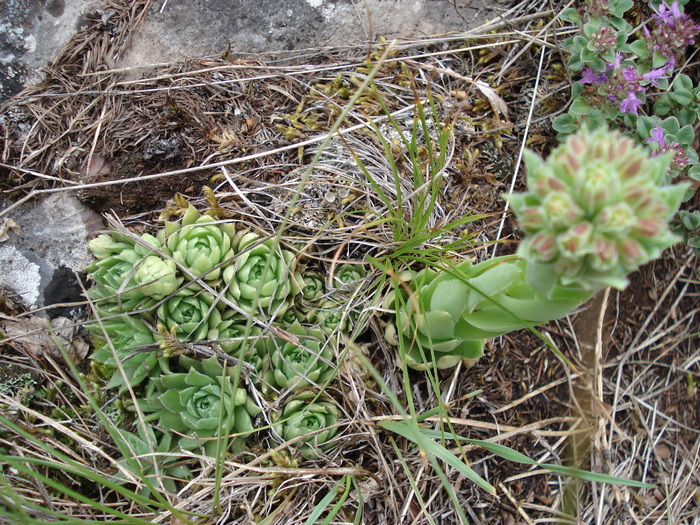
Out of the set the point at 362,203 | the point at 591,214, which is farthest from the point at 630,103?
the point at 591,214

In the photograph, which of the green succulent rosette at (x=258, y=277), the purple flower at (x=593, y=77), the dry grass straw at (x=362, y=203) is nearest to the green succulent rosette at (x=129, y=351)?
the dry grass straw at (x=362, y=203)

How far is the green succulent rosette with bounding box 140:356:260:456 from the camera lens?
1.88 meters

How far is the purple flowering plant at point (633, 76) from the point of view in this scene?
2150 mm

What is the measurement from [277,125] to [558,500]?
2188 millimetres

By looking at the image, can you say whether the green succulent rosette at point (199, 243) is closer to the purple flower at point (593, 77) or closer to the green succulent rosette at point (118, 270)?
the green succulent rosette at point (118, 270)

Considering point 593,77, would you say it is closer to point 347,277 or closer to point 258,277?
point 347,277

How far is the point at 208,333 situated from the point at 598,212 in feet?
5.01

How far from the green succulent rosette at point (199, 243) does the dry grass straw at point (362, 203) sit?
0.57 ft

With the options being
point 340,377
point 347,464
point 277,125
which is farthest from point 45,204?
point 347,464

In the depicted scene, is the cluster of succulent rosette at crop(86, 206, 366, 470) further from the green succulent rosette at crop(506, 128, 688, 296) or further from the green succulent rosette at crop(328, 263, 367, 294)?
the green succulent rosette at crop(506, 128, 688, 296)

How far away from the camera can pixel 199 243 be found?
2.04m

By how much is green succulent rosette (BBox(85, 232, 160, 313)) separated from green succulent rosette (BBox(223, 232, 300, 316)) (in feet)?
1.14

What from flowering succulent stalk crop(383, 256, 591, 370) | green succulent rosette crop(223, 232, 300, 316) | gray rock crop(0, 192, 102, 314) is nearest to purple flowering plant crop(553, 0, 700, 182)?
flowering succulent stalk crop(383, 256, 591, 370)

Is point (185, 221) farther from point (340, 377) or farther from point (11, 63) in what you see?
point (11, 63)
